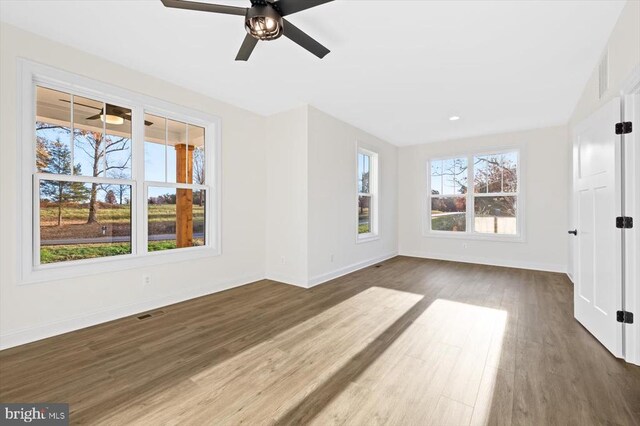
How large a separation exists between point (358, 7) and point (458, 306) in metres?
3.34

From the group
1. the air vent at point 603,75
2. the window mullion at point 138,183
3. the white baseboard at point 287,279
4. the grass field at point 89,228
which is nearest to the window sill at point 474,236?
the air vent at point 603,75

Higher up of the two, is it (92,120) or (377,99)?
(377,99)

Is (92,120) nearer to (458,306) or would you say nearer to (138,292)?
(138,292)

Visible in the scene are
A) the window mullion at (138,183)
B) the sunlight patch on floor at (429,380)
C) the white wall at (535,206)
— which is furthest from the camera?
the white wall at (535,206)

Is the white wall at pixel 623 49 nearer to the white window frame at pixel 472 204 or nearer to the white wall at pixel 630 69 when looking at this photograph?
the white wall at pixel 630 69

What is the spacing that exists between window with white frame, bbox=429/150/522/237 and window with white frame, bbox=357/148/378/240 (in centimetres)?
160

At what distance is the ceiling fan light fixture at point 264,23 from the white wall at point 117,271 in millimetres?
2093

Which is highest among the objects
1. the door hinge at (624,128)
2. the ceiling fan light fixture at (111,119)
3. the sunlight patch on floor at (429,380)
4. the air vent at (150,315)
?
the ceiling fan light fixture at (111,119)

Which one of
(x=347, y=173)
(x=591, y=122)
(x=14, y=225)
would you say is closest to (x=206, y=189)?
(x=14, y=225)

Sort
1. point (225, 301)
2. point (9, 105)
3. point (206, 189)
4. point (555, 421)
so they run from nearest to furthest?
point (555, 421) < point (9, 105) < point (225, 301) < point (206, 189)

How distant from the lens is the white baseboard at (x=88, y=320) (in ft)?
7.97

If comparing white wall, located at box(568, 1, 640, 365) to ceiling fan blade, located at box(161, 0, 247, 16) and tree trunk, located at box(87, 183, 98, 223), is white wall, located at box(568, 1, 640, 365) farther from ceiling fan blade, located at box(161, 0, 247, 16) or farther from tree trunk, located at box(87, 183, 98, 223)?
tree trunk, located at box(87, 183, 98, 223)

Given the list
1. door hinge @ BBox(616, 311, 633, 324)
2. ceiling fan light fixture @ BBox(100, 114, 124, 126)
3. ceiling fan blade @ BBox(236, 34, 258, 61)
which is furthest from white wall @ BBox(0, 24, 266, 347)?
door hinge @ BBox(616, 311, 633, 324)

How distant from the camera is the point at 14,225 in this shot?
8.06 feet
